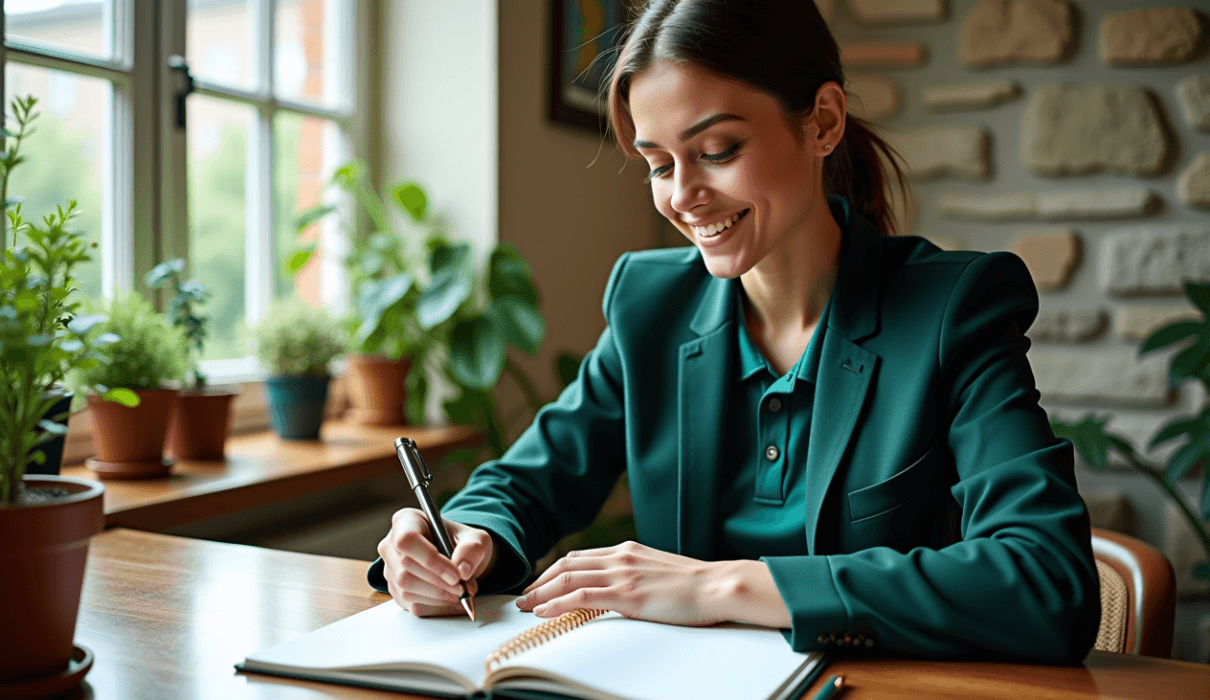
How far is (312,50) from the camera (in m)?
2.39

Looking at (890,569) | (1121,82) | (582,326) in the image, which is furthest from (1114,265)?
(890,569)

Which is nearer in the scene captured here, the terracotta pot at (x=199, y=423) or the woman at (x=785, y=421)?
the woman at (x=785, y=421)

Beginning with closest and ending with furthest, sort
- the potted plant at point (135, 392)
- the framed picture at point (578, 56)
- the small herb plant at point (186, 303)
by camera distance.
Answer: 1. the potted plant at point (135, 392)
2. the small herb plant at point (186, 303)
3. the framed picture at point (578, 56)

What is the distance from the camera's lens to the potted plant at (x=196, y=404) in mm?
1723

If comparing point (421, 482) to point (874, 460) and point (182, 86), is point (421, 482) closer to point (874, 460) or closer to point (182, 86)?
point (874, 460)

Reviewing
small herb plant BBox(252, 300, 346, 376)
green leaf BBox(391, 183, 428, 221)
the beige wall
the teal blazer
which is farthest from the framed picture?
the teal blazer

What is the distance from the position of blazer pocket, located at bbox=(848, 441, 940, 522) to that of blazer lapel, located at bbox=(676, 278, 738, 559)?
0.61ft

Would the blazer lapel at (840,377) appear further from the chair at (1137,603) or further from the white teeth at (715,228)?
the chair at (1137,603)

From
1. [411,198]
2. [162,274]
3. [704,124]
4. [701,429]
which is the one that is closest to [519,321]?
[411,198]

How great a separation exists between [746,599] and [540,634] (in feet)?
0.63

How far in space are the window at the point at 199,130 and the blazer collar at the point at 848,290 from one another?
116 centimetres

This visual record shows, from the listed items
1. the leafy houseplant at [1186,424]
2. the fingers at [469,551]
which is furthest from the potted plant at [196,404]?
the leafy houseplant at [1186,424]

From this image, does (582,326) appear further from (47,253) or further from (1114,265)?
(47,253)

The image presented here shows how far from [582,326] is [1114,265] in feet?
5.17
